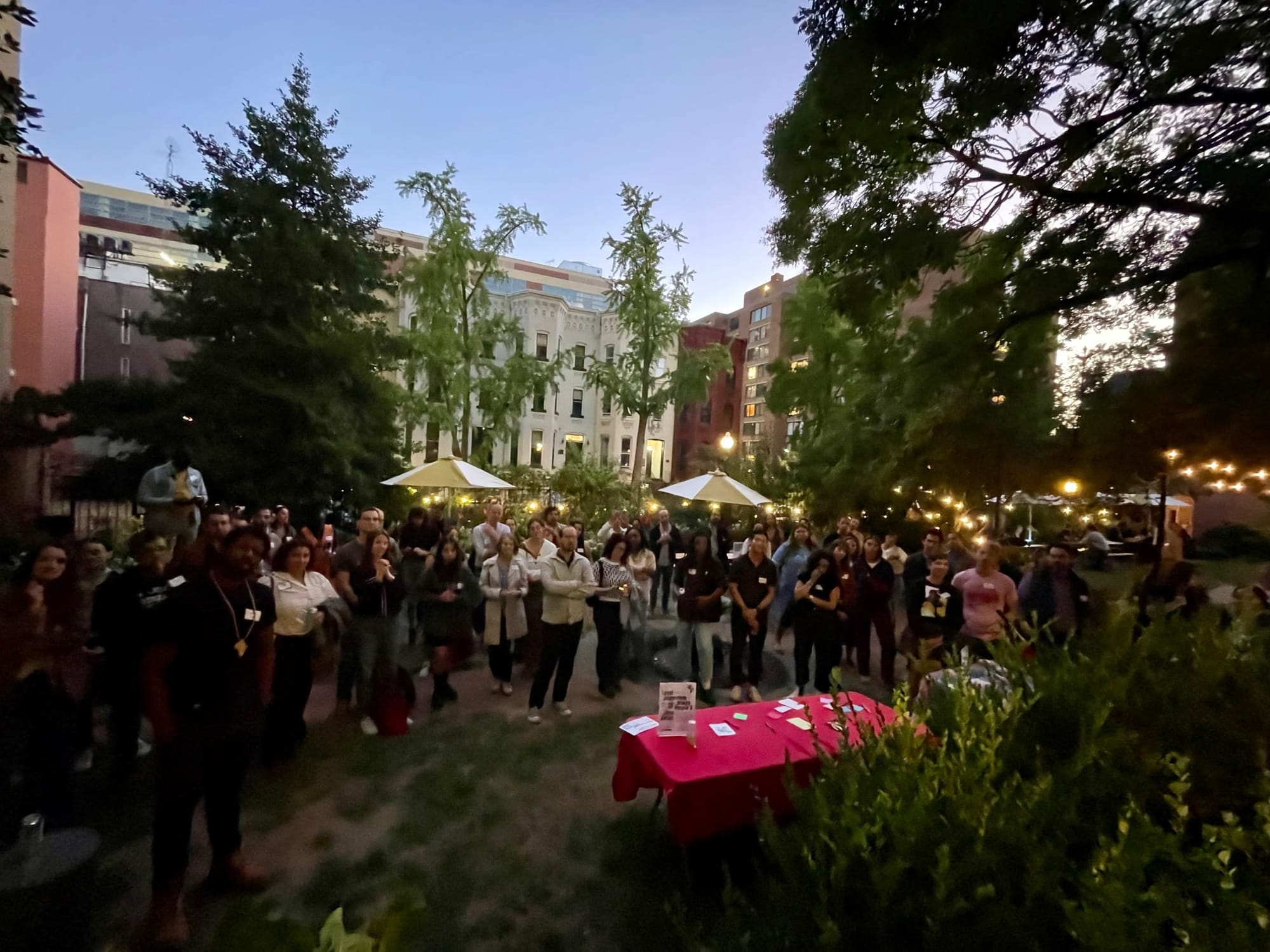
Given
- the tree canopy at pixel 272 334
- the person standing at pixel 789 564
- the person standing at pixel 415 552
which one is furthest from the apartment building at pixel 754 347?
the person standing at pixel 415 552

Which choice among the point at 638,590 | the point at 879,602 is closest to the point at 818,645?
the point at 879,602

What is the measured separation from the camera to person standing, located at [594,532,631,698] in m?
6.51

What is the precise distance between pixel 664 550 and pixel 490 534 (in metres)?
3.45

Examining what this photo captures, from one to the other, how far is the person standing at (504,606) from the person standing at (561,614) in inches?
27.6

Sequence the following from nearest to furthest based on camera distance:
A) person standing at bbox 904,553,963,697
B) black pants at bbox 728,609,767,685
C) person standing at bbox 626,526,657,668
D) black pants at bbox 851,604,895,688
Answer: person standing at bbox 904,553,963,697 < black pants at bbox 728,609,767,685 < black pants at bbox 851,604,895,688 < person standing at bbox 626,526,657,668

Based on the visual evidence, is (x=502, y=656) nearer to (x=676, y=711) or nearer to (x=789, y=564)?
(x=676, y=711)

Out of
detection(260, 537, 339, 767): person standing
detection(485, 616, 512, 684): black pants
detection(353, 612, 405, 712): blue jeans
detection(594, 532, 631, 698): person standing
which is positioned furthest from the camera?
detection(485, 616, 512, 684): black pants

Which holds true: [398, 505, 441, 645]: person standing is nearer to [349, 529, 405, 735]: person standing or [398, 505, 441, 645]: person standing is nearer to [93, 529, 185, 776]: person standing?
[349, 529, 405, 735]: person standing

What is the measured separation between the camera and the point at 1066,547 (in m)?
5.85

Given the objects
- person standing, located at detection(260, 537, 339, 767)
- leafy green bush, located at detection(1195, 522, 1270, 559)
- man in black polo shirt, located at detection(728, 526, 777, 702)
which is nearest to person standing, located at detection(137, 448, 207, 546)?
person standing, located at detection(260, 537, 339, 767)

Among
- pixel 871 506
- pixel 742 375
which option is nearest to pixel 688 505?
pixel 871 506

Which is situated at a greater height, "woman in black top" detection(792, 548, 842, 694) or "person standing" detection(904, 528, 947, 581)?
"person standing" detection(904, 528, 947, 581)

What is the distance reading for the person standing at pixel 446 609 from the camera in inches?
249

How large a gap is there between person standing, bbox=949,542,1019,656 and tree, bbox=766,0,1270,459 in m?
2.34
